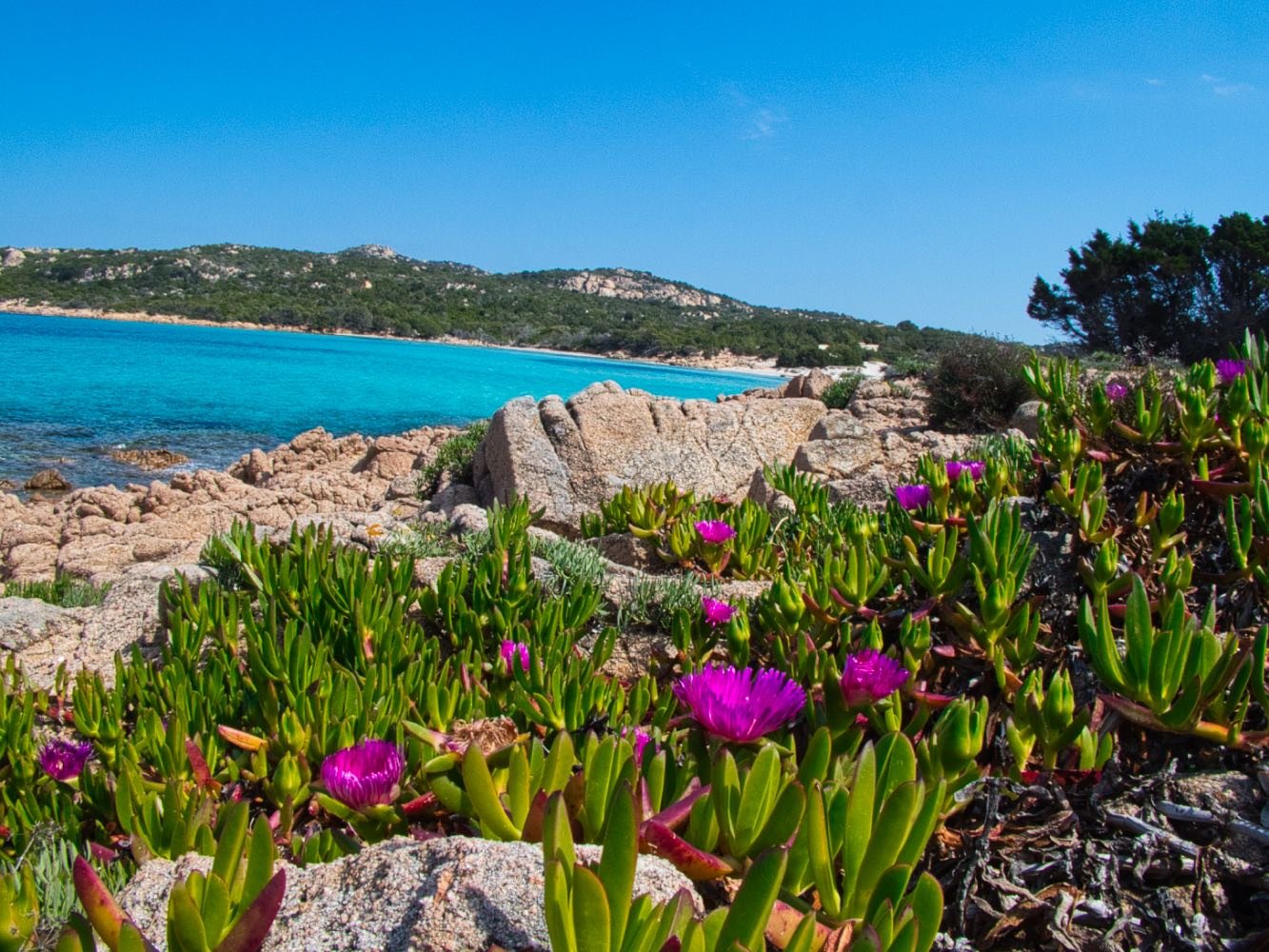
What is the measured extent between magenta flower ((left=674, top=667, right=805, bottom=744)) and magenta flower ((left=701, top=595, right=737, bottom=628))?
95cm

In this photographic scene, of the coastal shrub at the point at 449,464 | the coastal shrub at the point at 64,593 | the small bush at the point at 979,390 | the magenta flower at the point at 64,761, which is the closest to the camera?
the magenta flower at the point at 64,761

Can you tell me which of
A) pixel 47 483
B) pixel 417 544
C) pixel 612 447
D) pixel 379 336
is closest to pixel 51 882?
pixel 417 544

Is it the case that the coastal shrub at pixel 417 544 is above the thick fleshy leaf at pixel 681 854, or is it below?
below

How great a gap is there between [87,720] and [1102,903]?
7.11 feet

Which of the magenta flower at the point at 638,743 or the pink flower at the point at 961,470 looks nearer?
the magenta flower at the point at 638,743

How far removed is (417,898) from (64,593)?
4079 mm

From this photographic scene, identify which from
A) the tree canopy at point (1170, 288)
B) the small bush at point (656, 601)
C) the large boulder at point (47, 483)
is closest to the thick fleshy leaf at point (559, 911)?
the small bush at point (656, 601)

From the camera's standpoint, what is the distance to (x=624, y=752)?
1.23 meters

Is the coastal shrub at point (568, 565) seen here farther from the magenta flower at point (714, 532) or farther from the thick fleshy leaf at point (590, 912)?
the thick fleshy leaf at point (590, 912)

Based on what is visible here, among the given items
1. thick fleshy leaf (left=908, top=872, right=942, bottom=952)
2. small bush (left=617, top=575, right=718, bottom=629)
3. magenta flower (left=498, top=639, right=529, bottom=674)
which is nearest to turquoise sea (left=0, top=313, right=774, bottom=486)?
small bush (left=617, top=575, right=718, bottom=629)

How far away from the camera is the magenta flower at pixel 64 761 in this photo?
6.17 feet

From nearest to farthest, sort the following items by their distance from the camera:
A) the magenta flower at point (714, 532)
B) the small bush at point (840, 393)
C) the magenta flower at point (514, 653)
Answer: the magenta flower at point (514, 653)
the magenta flower at point (714, 532)
the small bush at point (840, 393)

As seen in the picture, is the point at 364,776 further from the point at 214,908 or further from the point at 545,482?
the point at 545,482

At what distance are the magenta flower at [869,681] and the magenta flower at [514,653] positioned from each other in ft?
2.93
